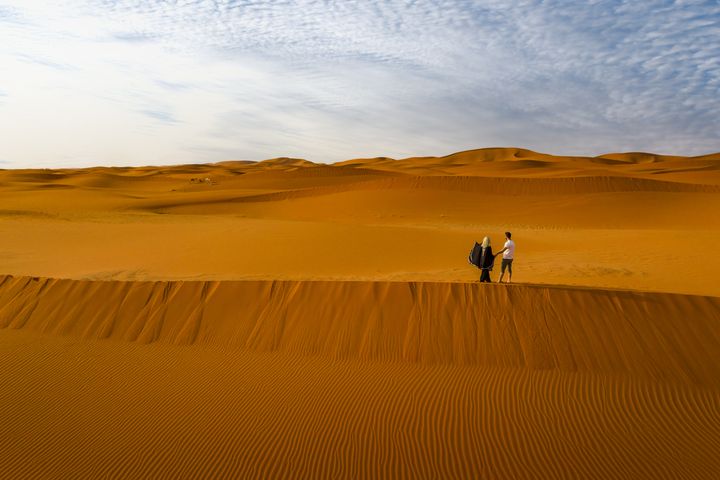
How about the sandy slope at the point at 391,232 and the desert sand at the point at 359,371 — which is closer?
the desert sand at the point at 359,371

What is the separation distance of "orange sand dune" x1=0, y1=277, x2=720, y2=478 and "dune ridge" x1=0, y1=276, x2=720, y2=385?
0.10 feet

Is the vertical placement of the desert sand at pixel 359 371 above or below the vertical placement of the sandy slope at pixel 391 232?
below

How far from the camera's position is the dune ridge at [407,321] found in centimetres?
733

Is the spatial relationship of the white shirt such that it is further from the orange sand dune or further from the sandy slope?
the sandy slope

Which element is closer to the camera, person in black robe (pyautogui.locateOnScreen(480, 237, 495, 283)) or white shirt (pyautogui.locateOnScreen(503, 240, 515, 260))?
person in black robe (pyautogui.locateOnScreen(480, 237, 495, 283))

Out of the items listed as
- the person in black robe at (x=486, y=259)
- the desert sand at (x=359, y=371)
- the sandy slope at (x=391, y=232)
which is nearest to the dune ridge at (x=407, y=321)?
the desert sand at (x=359, y=371)

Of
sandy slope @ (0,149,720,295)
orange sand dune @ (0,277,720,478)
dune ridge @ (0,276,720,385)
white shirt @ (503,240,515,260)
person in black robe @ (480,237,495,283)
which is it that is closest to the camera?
orange sand dune @ (0,277,720,478)

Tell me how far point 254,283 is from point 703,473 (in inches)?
274

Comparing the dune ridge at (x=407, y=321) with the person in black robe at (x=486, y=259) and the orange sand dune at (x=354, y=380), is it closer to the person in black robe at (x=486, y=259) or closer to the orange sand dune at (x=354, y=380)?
the orange sand dune at (x=354, y=380)

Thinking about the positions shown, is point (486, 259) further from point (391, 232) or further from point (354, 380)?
point (391, 232)

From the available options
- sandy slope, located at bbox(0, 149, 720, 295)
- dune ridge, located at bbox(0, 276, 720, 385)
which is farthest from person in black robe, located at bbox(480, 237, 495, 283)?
sandy slope, located at bbox(0, 149, 720, 295)

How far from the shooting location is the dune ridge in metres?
7.33

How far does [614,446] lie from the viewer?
5387 millimetres

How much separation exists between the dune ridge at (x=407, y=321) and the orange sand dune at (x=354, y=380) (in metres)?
0.03
